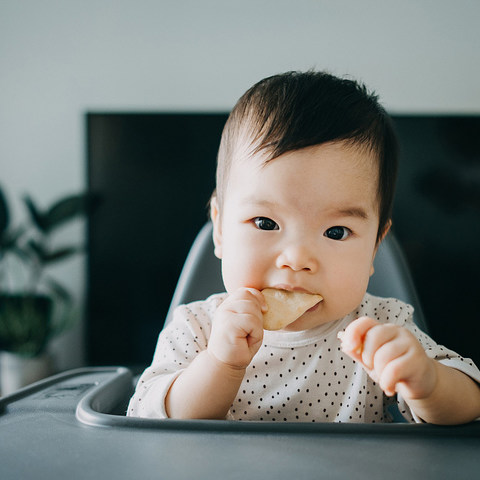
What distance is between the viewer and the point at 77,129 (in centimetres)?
274

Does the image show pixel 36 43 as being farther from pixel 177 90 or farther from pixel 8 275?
pixel 8 275

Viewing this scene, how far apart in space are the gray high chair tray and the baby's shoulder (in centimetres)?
29

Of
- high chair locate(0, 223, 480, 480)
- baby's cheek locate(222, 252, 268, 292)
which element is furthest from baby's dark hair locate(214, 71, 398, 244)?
high chair locate(0, 223, 480, 480)

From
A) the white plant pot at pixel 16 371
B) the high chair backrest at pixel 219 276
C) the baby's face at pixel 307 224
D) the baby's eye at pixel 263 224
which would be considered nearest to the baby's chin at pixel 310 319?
the baby's face at pixel 307 224

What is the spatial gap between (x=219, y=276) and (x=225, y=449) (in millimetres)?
540

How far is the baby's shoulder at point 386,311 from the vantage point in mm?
781

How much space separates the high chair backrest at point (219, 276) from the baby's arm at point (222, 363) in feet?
1.10

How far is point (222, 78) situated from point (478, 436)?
7.94 ft

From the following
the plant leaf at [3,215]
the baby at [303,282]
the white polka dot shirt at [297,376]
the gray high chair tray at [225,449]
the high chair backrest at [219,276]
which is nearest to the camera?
the gray high chair tray at [225,449]

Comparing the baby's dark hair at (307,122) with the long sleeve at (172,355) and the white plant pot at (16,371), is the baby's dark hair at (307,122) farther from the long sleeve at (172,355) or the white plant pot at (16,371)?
the white plant pot at (16,371)

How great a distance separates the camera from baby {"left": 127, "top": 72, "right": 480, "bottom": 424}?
0.55 m

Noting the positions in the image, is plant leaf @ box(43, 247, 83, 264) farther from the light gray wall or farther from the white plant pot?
the white plant pot

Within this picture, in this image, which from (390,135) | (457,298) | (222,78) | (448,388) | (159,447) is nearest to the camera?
(159,447)

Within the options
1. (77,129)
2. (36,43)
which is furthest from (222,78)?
(36,43)
